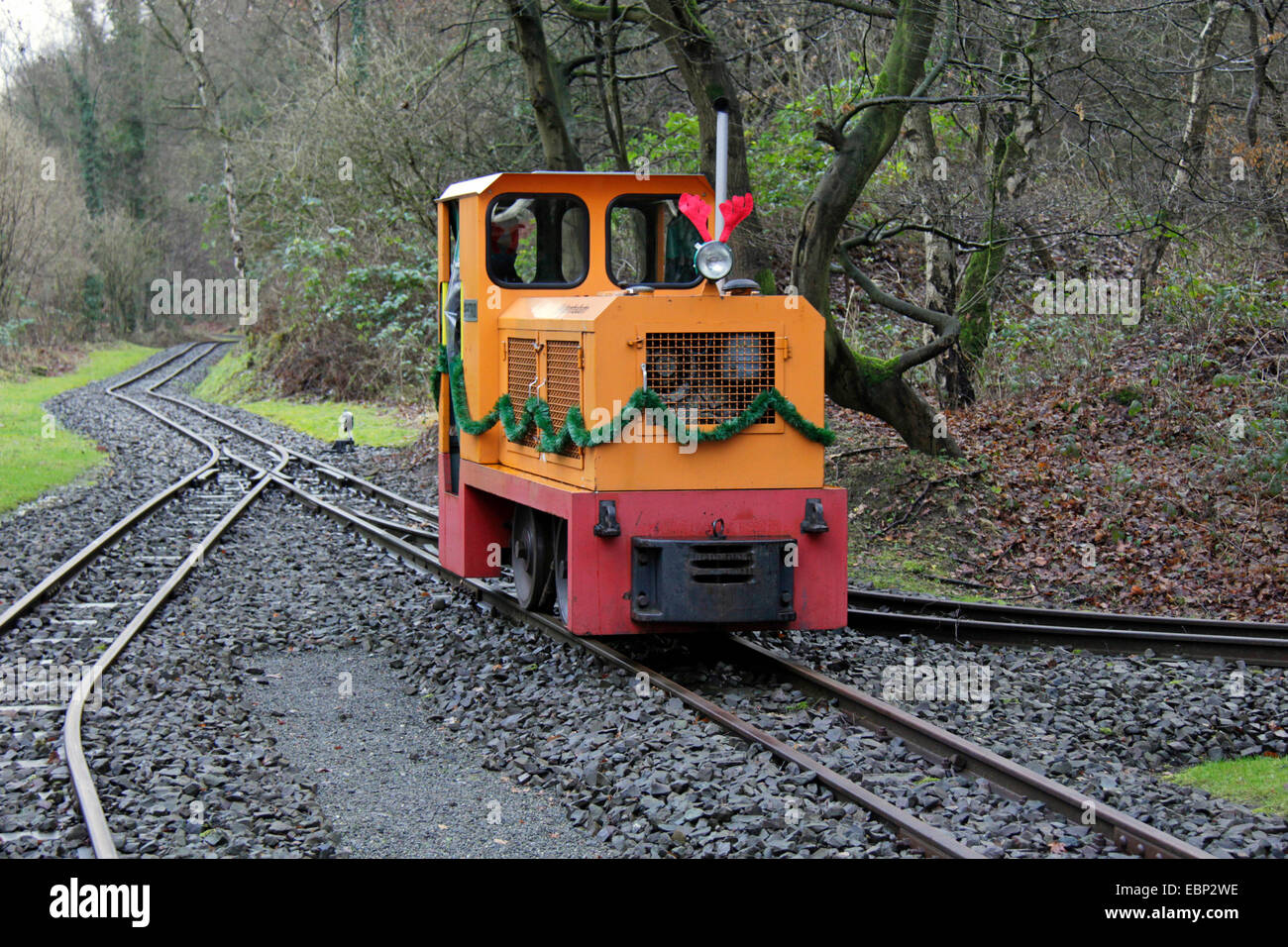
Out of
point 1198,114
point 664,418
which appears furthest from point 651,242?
point 1198,114

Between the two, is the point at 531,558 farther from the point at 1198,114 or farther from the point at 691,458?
the point at 1198,114

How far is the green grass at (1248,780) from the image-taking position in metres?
5.21

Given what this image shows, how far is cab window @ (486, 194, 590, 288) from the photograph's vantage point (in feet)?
27.6

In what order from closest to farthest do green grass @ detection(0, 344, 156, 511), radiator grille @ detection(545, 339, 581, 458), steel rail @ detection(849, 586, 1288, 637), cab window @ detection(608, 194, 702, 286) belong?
radiator grille @ detection(545, 339, 581, 458) → steel rail @ detection(849, 586, 1288, 637) → cab window @ detection(608, 194, 702, 286) → green grass @ detection(0, 344, 156, 511)

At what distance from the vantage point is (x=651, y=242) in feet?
28.7

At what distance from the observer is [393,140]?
21672 millimetres

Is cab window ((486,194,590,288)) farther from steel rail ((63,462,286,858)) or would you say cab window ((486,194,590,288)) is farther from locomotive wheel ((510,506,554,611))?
steel rail ((63,462,286,858))

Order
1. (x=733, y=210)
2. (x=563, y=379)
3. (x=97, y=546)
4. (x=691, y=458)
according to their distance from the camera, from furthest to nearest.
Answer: (x=97, y=546), (x=563, y=379), (x=691, y=458), (x=733, y=210)

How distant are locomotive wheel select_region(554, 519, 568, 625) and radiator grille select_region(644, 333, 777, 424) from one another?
4.09ft

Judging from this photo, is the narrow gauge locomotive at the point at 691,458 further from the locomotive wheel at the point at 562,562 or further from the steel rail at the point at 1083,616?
the steel rail at the point at 1083,616

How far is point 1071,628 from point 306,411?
22.3 m

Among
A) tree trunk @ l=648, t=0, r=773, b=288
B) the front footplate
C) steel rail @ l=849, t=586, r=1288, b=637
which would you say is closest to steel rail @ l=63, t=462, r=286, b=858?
the front footplate

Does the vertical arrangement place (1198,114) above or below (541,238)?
above

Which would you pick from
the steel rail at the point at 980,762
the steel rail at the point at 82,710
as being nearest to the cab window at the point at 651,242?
the steel rail at the point at 980,762
